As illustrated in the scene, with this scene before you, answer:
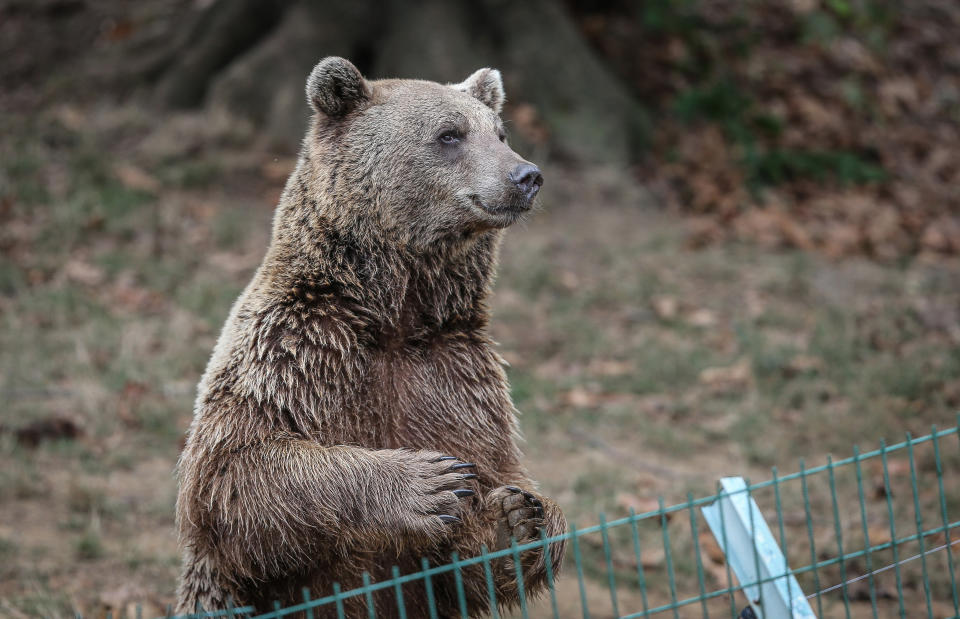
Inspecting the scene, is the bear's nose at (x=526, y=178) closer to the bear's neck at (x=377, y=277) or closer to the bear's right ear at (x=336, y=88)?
the bear's neck at (x=377, y=277)

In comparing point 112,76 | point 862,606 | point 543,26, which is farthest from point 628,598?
point 112,76

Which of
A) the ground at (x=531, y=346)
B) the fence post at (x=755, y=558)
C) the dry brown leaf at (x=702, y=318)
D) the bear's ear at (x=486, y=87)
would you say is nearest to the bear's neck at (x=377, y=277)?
the bear's ear at (x=486, y=87)

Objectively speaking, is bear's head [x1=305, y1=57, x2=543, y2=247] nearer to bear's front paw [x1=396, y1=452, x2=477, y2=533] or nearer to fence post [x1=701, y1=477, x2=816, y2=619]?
bear's front paw [x1=396, y1=452, x2=477, y2=533]

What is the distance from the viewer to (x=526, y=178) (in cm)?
363

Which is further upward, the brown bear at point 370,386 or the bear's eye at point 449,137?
the bear's eye at point 449,137

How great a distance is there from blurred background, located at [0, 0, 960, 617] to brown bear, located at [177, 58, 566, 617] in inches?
55.9

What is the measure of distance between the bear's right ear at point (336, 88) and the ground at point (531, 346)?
233 cm

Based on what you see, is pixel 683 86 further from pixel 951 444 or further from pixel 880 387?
pixel 951 444

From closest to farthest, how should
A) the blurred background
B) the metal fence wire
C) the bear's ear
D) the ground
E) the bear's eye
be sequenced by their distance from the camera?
the bear's eye
the bear's ear
the metal fence wire
the ground
the blurred background

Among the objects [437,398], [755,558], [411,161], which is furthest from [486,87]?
[755,558]

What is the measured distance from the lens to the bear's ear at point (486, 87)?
164 inches

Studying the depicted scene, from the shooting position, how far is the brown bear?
3230 millimetres

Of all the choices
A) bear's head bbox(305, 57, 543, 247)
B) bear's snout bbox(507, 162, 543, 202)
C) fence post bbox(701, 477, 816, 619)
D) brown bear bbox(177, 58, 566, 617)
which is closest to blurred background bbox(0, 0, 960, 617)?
brown bear bbox(177, 58, 566, 617)

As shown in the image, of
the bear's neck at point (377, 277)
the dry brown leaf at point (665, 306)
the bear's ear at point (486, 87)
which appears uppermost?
the bear's ear at point (486, 87)
